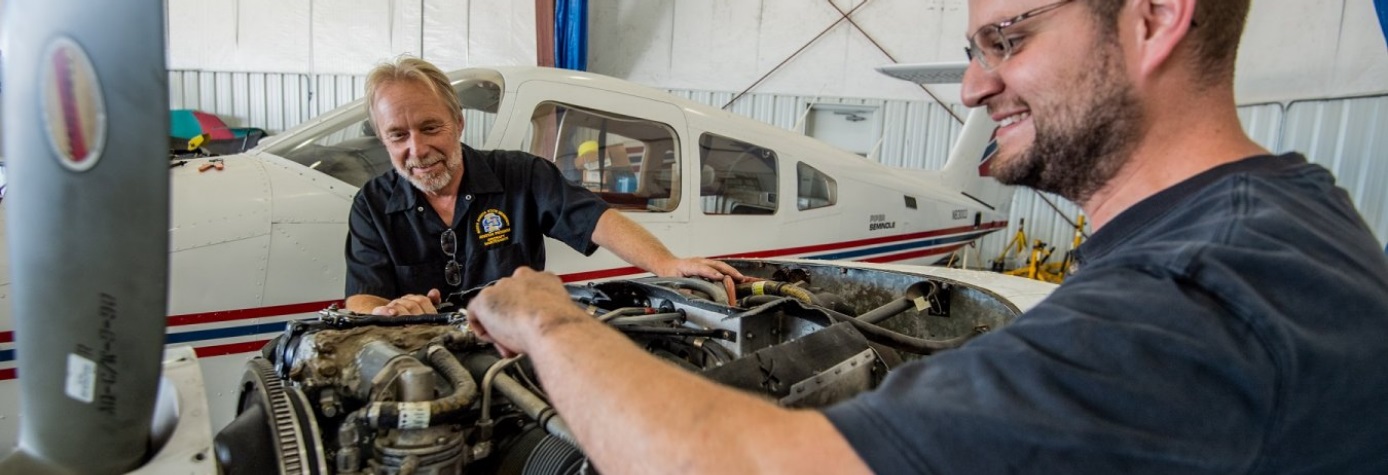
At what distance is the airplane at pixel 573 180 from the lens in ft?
8.01

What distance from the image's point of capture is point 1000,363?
2.07ft

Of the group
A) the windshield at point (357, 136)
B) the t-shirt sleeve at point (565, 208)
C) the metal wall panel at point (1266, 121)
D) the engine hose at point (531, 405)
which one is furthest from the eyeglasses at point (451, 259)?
the metal wall panel at point (1266, 121)

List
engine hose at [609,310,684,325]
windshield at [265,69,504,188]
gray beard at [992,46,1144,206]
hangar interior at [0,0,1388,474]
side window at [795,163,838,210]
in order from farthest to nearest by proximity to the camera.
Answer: side window at [795,163,838,210]
windshield at [265,69,504,188]
engine hose at [609,310,684,325]
gray beard at [992,46,1144,206]
hangar interior at [0,0,1388,474]

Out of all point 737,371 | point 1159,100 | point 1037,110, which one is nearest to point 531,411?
point 737,371

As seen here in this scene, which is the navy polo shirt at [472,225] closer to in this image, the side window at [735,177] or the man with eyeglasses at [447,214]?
the man with eyeglasses at [447,214]

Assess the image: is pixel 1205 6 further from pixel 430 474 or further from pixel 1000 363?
pixel 430 474

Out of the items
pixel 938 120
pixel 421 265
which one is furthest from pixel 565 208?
pixel 938 120

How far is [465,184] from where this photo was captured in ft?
8.09

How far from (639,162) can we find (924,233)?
2.80m

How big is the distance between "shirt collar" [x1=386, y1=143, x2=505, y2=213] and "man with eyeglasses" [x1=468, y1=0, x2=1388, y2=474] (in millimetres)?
1734

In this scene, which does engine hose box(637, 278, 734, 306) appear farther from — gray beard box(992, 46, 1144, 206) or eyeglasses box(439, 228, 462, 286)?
gray beard box(992, 46, 1144, 206)

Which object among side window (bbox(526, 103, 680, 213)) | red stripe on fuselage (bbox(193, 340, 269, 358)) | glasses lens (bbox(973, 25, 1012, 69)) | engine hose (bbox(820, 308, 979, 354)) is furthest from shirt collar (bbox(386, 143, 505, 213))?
glasses lens (bbox(973, 25, 1012, 69))

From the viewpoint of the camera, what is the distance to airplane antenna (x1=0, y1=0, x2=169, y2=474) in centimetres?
65

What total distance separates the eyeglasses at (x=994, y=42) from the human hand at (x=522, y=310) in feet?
2.21
